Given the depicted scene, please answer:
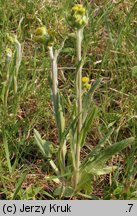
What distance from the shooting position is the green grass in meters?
1.47

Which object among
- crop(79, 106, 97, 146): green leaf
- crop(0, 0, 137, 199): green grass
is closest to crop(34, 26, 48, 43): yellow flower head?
crop(79, 106, 97, 146): green leaf

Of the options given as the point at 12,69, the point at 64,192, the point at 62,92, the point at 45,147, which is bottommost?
the point at 64,192

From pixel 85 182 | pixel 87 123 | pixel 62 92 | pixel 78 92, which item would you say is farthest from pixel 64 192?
pixel 62 92

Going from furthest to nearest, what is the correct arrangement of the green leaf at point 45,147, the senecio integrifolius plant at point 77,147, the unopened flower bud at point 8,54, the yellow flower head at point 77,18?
the unopened flower bud at point 8,54
the green leaf at point 45,147
the senecio integrifolius plant at point 77,147
the yellow flower head at point 77,18

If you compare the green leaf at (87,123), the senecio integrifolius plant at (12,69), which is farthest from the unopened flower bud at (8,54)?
the green leaf at (87,123)

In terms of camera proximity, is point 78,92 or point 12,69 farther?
point 12,69

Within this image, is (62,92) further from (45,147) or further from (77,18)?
(77,18)

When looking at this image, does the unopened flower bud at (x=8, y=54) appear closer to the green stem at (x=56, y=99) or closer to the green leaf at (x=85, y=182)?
the green stem at (x=56, y=99)

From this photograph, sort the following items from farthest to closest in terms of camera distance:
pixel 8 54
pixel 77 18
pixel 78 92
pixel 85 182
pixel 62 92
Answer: pixel 62 92 → pixel 8 54 → pixel 85 182 → pixel 78 92 → pixel 77 18

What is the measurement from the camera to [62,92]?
1.77 metres

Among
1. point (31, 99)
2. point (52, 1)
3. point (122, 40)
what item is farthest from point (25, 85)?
point (52, 1)

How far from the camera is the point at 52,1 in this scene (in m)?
2.20

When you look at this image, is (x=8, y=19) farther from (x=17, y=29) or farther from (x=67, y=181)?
(x=67, y=181)

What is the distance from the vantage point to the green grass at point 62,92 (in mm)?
1468
